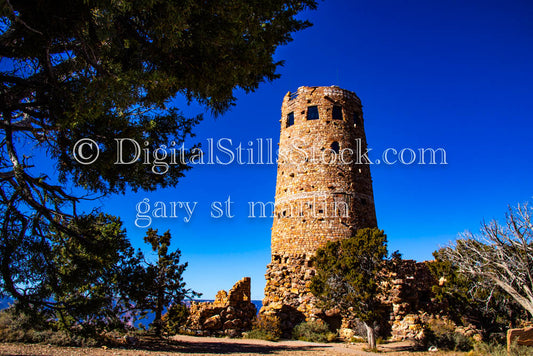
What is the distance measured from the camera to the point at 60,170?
7105mm

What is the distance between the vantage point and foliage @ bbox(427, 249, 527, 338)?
12.8m

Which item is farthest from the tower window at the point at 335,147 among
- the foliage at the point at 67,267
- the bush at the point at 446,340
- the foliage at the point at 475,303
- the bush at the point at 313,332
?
the foliage at the point at 67,267

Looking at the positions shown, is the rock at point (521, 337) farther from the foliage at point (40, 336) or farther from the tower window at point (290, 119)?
the tower window at point (290, 119)

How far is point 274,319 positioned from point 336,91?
1375 centimetres

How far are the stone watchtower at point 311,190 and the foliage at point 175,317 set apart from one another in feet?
20.0

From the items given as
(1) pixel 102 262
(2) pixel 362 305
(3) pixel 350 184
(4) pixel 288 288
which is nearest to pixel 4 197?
(1) pixel 102 262

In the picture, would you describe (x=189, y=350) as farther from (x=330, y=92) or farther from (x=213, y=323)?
(x=330, y=92)

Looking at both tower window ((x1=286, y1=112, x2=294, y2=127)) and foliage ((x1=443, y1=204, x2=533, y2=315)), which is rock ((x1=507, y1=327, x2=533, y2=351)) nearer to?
foliage ((x1=443, y1=204, x2=533, y2=315))

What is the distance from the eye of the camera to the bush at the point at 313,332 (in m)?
15.1

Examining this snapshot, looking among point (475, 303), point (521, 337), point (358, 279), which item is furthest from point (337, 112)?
point (521, 337)

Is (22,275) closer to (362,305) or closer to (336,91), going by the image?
(362,305)

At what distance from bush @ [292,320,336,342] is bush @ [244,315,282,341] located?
92cm

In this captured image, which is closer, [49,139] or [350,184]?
[49,139]

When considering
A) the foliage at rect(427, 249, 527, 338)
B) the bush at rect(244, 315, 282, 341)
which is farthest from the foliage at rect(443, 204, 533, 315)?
the bush at rect(244, 315, 282, 341)
